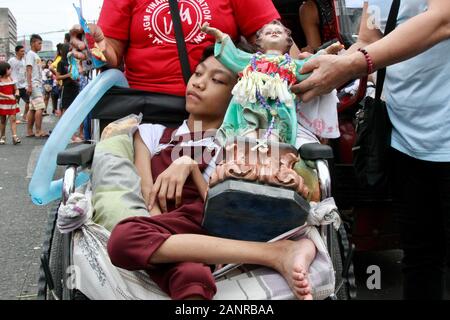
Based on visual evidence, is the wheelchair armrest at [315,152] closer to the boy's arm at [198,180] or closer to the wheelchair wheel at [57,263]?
the boy's arm at [198,180]

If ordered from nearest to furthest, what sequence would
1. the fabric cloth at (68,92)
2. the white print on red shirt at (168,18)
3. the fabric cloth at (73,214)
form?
the fabric cloth at (73,214) < the white print on red shirt at (168,18) < the fabric cloth at (68,92)

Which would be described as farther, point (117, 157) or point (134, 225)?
point (117, 157)

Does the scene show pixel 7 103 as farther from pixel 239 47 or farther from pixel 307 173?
pixel 307 173

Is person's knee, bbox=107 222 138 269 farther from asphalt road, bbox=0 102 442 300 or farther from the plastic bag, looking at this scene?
asphalt road, bbox=0 102 442 300

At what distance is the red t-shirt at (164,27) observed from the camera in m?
2.81

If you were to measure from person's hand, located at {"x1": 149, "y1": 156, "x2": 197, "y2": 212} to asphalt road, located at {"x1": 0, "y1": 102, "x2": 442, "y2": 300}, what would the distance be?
1.44 m

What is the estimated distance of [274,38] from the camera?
2.66 meters

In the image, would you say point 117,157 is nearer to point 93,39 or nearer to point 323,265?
point 93,39

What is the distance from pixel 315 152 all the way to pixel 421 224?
58cm

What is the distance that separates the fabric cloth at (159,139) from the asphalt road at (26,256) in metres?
1.34

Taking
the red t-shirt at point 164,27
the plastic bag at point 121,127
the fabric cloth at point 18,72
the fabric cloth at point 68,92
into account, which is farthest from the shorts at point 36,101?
the plastic bag at point 121,127

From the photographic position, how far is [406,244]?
2461mm
